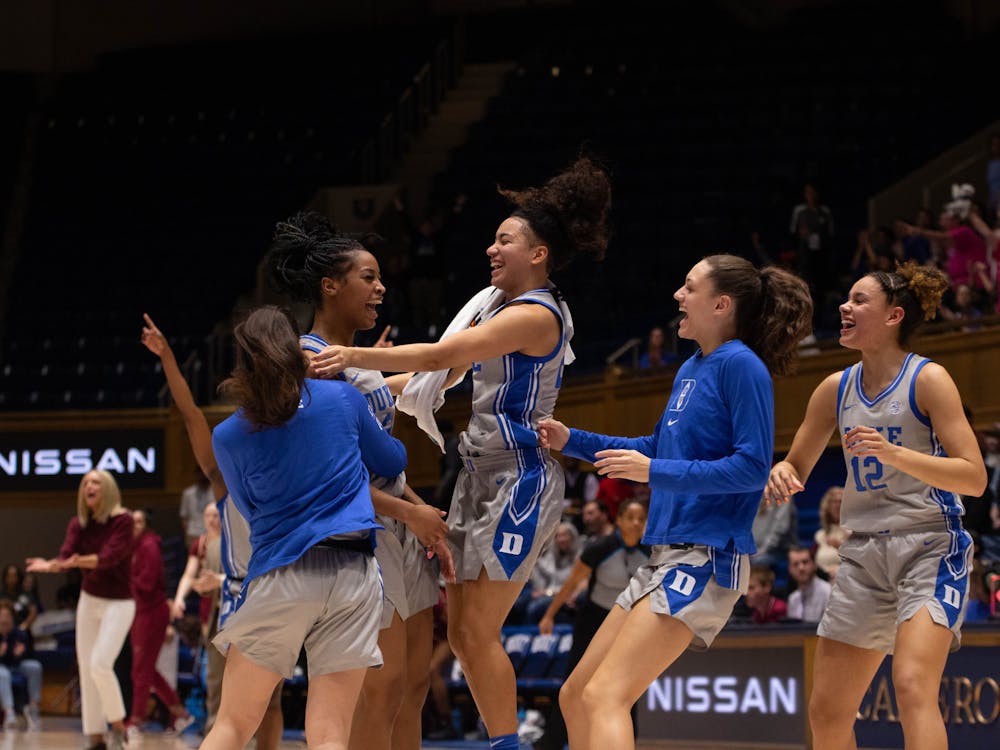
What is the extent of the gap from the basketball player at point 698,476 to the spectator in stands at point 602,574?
10.5 feet

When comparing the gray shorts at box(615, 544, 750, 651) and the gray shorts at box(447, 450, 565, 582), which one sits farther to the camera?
the gray shorts at box(447, 450, 565, 582)

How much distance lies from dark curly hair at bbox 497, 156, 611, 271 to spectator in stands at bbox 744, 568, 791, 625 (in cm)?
534

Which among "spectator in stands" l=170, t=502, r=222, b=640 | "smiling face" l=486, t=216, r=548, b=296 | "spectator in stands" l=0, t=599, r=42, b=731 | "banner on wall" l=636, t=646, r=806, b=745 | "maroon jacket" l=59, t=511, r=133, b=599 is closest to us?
"smiling face" l=486, t=216, r=548, b=296

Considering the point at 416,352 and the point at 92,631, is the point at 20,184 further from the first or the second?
the point at 416,352

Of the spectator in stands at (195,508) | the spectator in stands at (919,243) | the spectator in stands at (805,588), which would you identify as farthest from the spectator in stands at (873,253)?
the spectator in stands at (195,508)

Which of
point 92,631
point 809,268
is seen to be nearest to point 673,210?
point 809,268

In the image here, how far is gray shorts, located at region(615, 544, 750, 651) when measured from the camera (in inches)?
162

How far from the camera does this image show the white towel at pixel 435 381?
4.87 metres

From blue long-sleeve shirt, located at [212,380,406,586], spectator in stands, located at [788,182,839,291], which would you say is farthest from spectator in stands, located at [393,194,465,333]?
blue long-sleeve shirt, located at [212,380,406,586]

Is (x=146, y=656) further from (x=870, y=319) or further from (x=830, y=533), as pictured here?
(x=870, y=319)

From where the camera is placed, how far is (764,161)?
17.1 meters

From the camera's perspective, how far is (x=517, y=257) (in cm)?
479

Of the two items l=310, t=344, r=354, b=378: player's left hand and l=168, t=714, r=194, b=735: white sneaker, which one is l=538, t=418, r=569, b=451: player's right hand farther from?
l=168, t=714, r=194, b=735: white sneaker

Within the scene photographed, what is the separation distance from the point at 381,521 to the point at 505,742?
0.80 m
